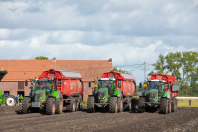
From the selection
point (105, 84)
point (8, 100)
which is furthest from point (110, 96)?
point (8, 100)

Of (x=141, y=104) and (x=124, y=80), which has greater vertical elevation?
(x=124, y=80)

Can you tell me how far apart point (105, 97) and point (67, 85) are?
4.01 metres

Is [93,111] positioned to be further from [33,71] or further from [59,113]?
[33,71]

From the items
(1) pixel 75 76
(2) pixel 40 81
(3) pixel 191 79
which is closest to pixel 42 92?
(2) pixel 40 81

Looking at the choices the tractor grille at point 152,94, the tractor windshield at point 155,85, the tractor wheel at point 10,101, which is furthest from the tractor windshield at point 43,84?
the tractor wheel at point 10,101

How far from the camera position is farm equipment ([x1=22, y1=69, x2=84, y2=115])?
934 inches

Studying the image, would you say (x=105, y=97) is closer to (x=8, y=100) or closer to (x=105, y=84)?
(x=105, y=84)

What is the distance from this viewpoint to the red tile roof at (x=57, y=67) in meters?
57.4

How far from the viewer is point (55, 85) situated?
26.1 meters

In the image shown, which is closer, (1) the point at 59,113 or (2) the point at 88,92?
(1) the point at 59,113

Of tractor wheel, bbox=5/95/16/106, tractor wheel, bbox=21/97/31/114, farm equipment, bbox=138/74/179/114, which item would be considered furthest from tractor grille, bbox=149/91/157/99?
tractor wheel, bbox=5/95/16/106

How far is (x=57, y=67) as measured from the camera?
5878 cm

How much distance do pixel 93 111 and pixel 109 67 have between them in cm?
3392

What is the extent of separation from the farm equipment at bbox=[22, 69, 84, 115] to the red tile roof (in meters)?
28.1
